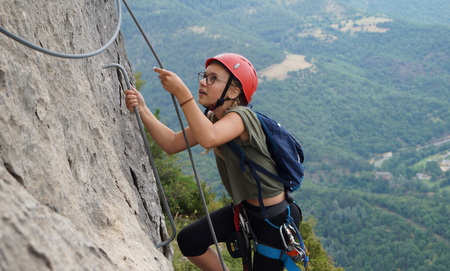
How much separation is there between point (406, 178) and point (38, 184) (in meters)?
123

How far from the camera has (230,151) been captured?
334cm

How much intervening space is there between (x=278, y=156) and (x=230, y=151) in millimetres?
318

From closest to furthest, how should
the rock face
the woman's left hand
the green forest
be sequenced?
1. the rock face
2. the woman's left hand
3. the green forest

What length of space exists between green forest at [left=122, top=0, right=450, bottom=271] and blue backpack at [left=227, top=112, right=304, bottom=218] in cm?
5849

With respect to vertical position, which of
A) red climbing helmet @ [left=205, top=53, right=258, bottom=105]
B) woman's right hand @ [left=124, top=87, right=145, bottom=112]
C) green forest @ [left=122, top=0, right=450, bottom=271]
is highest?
red climbing helmet @ [left=205, top=53, right=258, bottom=105]

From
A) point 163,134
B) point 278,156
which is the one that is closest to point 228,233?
point 278,156

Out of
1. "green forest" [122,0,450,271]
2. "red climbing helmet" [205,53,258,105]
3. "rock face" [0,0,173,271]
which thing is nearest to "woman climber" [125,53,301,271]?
"red climbing helmet" [205,53,258,105]

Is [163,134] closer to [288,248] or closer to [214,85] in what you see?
[214,85]

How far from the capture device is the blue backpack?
3.30 meters

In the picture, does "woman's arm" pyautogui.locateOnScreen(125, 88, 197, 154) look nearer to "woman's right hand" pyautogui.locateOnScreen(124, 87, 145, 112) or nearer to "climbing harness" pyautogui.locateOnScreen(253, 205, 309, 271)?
"woman's right hand" pyautogui.locateOnScreen(124, 87, 145, 112)

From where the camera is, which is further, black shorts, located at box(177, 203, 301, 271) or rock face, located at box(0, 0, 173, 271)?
black shorts, located at box(177, 203, 301, 271)

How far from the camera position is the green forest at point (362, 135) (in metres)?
77.7

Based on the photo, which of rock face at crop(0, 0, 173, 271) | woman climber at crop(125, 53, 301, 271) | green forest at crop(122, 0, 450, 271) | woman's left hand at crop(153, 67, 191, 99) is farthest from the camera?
green forest at crop(122, 0, 450, 271)

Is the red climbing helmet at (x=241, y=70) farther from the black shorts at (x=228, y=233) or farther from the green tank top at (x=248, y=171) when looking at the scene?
the black shorts at (x=228, y=233)
